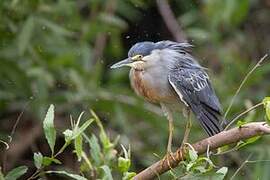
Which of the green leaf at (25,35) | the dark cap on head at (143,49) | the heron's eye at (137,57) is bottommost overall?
the green leaf at (25,35)

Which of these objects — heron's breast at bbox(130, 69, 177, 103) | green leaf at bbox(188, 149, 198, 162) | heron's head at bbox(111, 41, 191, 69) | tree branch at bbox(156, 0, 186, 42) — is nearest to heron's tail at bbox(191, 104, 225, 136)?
heron's breast at bbox(130, 69, 177, 103)

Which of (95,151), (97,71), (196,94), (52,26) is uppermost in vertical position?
(52,26)

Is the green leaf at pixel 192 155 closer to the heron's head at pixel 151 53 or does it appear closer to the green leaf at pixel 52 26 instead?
the heron's head at pixel 151 53

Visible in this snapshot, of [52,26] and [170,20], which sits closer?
[52,26]

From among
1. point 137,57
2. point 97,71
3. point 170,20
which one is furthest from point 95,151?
point 170,20

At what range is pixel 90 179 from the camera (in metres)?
3.62

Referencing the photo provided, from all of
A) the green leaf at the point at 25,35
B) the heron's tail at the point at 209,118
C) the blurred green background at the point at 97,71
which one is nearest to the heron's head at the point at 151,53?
the heron's tail at the point at 209,118

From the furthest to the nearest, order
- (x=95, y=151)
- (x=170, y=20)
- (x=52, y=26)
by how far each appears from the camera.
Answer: (x=170, y=20)
(x=52, y=26)
(x=95, y=151)

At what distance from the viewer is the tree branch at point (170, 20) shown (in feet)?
18.2

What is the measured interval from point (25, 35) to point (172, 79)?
4.34 feet

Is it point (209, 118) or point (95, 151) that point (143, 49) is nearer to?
point (209, 118)

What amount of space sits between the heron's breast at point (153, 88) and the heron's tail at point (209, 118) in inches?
4.6

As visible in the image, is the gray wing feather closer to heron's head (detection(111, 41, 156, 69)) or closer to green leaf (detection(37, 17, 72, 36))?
heron's head (detection(111, 41, 156, 69))

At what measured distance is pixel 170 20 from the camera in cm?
564
